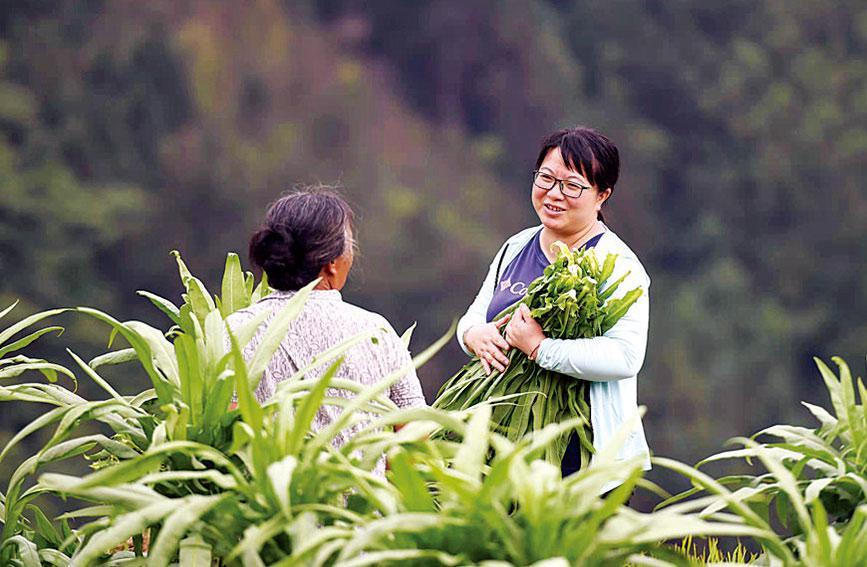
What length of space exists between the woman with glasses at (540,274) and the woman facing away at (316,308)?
264mm

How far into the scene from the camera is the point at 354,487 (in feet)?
5.70

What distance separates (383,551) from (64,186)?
12459mm

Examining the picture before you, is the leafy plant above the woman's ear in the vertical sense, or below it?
below

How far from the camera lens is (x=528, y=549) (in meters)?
1.55

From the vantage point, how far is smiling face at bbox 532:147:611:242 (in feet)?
8.72

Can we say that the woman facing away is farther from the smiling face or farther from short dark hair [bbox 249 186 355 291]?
the smiling face

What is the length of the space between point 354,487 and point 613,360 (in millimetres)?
854

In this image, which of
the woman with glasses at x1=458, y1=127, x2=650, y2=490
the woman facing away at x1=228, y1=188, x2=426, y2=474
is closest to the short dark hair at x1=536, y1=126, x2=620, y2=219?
the woman with glasses at x1=458, y1=127, x2=650, y2=490

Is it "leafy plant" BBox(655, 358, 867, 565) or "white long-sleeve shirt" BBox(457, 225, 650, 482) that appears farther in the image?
"white long-sleeve shirt" BBox(457, 225, 650, 482)

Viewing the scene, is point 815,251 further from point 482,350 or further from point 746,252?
point 482,350

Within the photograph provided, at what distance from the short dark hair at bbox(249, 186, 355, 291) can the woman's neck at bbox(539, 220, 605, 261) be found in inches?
22.1

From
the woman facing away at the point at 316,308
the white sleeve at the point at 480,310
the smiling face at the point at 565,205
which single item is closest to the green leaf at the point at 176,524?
the woman facing away at the point at 316,308

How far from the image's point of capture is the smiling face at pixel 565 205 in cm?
266

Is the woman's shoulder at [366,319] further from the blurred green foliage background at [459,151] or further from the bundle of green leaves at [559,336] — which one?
the blurred green foliage background at [459,151]
